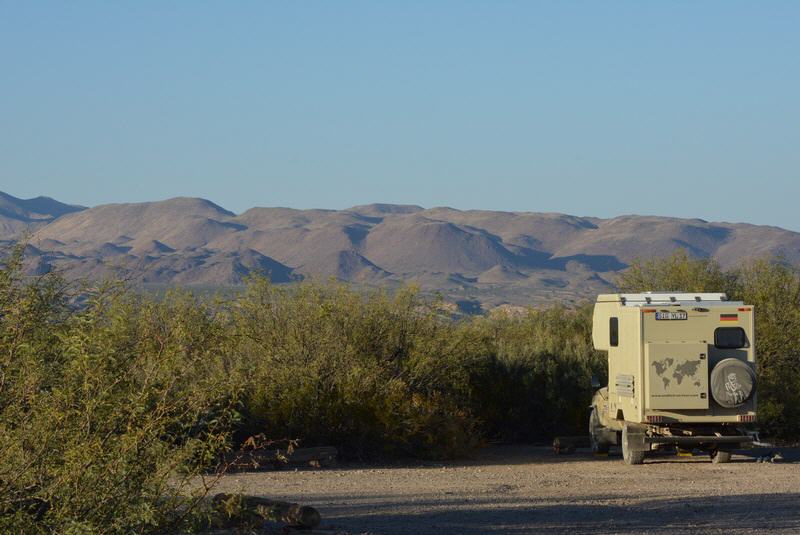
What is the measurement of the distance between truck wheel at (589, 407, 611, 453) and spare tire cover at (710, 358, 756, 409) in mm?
2878

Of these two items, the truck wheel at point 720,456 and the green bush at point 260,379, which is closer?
the green bush at point 260,379

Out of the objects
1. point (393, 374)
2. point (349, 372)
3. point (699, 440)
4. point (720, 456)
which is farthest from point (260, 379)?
point (720, 456)

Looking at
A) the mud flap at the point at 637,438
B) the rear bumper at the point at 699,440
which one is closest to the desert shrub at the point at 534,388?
the mud flap at the point at 637,438

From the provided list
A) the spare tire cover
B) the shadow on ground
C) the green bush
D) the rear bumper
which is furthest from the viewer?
the rear bumper

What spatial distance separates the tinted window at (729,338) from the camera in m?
18.6

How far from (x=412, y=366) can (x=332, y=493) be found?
6836 mm

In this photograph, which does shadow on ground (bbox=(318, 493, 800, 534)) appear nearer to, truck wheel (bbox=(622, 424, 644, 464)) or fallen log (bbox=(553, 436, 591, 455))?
truck wheel (bbox=(622, 424, 644, 464))

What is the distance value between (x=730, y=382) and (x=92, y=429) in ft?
42.1

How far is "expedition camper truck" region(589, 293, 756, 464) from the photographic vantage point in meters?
18.2

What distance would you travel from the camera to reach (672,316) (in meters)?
18.5

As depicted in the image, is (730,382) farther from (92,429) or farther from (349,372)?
(92,429)

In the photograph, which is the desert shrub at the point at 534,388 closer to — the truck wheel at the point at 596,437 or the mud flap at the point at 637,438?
the truck wheel at the point at 596,437

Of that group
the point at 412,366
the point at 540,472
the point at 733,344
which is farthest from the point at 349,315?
the point at 733,344

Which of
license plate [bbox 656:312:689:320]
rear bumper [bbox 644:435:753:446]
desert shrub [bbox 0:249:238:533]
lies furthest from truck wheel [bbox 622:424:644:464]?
desert shrub [bbox 0:249:238:533]
